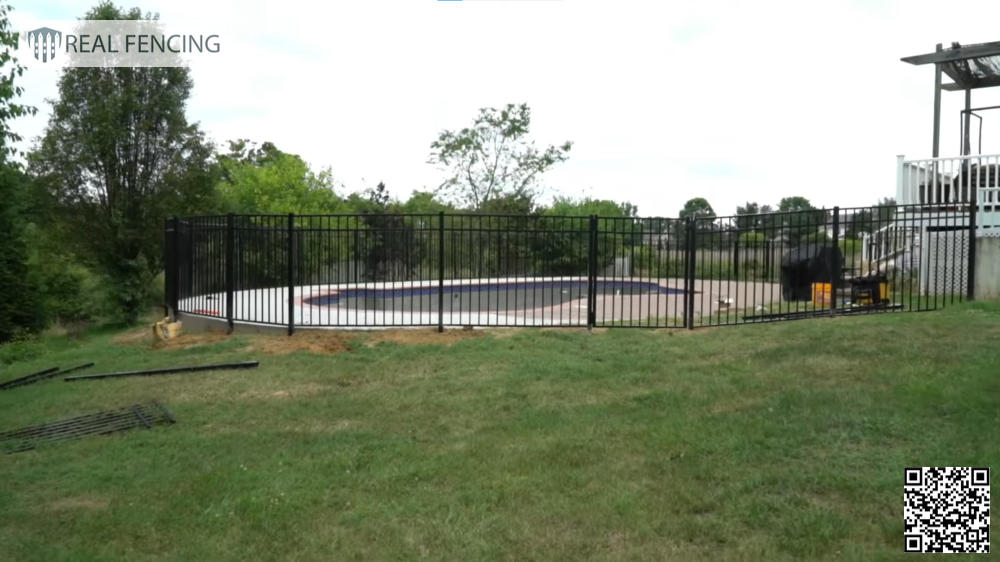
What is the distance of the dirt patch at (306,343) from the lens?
895cm

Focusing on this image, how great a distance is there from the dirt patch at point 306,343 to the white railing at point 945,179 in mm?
9105

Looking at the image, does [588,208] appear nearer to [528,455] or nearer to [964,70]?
[964,70]

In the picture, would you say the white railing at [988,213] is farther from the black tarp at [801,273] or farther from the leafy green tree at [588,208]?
the leafy green tree at [588,208]

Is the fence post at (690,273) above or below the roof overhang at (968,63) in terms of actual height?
below

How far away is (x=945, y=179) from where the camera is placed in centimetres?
1254

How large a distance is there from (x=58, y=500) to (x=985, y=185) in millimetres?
12882

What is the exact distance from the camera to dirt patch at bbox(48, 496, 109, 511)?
413 cm

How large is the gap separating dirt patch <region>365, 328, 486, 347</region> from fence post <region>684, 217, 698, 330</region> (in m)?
2.82

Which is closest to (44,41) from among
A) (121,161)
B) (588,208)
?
(121,161)

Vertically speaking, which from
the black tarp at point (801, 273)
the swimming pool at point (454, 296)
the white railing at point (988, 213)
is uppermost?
the white railing at point (988, 213)

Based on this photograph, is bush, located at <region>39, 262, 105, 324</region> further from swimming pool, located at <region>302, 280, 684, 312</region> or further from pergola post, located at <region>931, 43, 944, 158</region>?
pergola post, located at <region>931, 43, 944, 158</region>

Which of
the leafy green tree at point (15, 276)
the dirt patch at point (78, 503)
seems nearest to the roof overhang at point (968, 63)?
the dirt patch at point (78, 503)

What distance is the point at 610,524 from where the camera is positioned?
3613mm

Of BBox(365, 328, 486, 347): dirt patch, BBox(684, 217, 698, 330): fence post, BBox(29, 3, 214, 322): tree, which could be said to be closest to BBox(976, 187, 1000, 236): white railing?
BBox(684, 217, 698, 330): fence post
